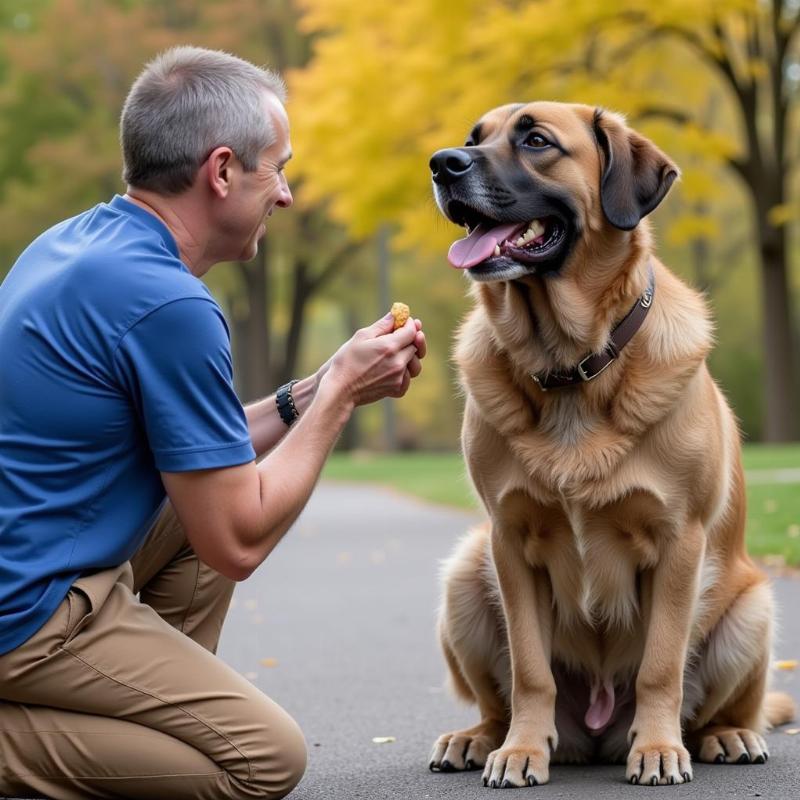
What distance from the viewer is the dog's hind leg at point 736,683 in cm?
419

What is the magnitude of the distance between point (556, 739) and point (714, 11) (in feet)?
54.0

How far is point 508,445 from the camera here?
4.12 metres

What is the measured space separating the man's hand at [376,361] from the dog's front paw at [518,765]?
106cm

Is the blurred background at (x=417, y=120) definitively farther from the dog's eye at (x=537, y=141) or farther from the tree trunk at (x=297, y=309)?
the dog's eye at (x=537, y=141)

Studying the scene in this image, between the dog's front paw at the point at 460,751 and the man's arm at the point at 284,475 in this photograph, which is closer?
the man's arm at the point at 284,475

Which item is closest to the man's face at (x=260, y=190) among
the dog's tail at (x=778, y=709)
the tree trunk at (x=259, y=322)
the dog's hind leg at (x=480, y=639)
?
the dog's hind leg at (x=480, y=639)

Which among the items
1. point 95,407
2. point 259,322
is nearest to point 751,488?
point 95,407

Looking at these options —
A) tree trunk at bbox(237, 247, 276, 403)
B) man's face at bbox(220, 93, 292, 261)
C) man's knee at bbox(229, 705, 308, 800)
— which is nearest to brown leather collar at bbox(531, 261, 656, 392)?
man's face at bbox(220, 93, 292, 261)

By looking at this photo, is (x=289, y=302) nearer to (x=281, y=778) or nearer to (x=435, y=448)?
(x=435, y=448)

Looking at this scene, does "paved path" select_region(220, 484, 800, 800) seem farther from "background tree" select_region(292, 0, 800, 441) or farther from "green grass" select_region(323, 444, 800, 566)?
"background tree" select_region(292, 0, 800, 441)

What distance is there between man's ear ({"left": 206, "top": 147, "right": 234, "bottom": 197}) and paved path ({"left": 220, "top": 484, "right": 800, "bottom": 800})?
1.67 meters

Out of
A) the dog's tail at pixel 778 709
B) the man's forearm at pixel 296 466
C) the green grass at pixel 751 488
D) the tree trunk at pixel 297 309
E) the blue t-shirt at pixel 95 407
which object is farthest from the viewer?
the tree trunk at pixel 297 309

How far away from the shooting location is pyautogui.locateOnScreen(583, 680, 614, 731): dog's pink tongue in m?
4.26

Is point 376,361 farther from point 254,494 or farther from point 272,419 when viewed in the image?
point 272,419
